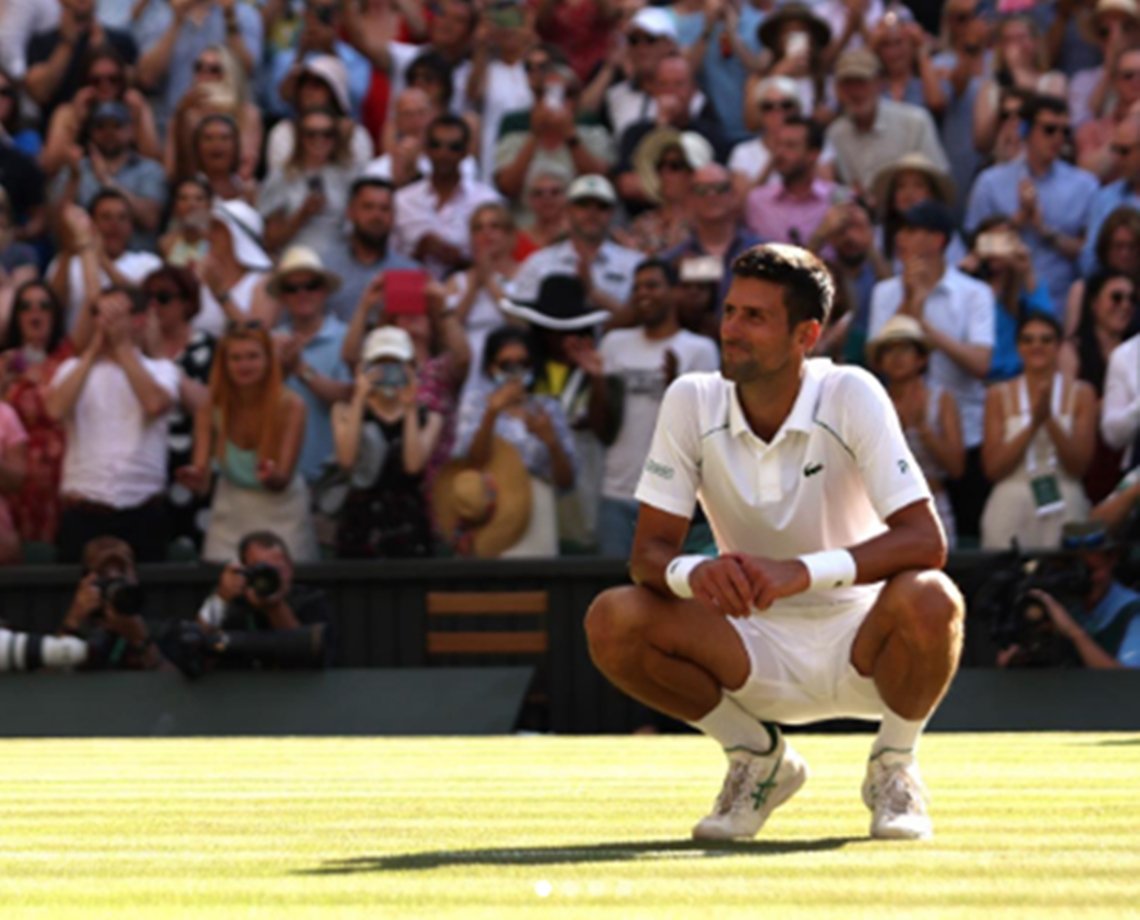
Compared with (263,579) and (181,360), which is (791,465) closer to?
(263,579)

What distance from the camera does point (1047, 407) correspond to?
1192 centimetres

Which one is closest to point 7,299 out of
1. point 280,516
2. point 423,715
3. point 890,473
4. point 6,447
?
point 6,447

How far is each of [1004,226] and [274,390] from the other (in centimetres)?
370

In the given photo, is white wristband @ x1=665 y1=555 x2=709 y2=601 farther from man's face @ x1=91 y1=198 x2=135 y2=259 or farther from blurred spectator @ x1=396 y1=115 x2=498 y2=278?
man's face @ x1=91 y1=198 x2=135 y2=259

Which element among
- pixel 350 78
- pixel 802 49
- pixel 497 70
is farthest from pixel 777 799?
pixel 350 78

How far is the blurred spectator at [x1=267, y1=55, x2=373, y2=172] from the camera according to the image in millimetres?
14234

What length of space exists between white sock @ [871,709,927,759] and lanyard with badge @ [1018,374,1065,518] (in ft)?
20.7

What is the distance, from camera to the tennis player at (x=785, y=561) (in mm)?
5590

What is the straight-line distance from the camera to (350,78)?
1502cm

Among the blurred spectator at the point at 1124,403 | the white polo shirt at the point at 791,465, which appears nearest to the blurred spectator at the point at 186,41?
the blurred spectator at the point at 1124,403

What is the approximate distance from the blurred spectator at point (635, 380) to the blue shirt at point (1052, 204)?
5.80 ft

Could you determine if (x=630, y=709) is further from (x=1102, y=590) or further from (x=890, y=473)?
(x=890, y=473)

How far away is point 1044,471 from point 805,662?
6.41m

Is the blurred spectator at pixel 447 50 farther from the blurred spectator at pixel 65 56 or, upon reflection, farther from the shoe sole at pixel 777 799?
the shoe sole at pixel 777 799
